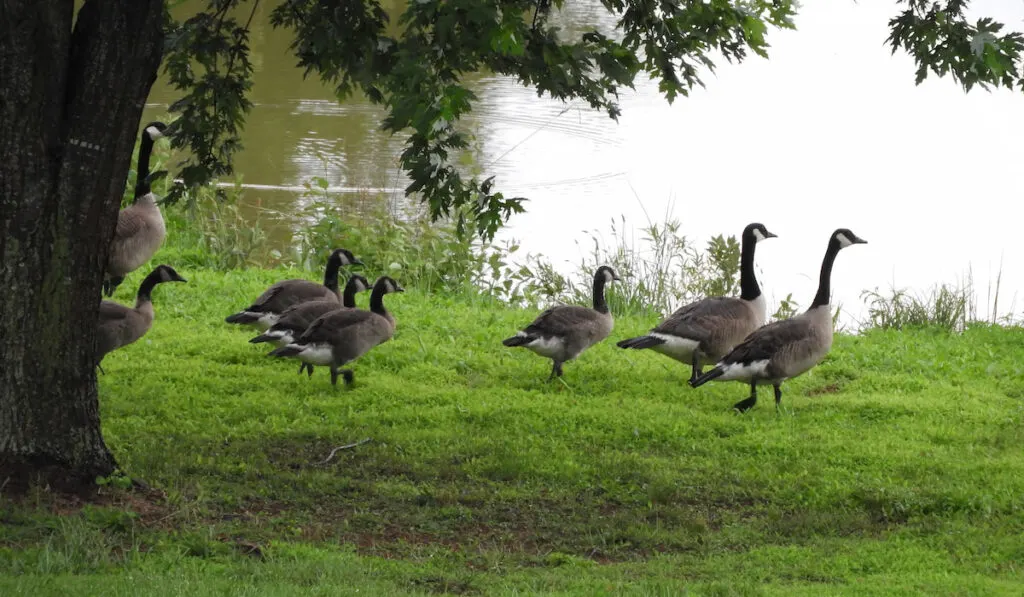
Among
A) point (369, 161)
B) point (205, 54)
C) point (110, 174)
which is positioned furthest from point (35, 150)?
point (369, 161)

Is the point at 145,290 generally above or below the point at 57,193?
below

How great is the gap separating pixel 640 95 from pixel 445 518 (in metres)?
21.3

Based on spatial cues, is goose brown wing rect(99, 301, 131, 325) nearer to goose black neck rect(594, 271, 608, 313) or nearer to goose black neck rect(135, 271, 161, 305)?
goose black neck rect(135, 271, 161, 305)

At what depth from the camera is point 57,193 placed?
269 inches

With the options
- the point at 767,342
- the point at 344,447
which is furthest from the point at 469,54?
the point at 767,342

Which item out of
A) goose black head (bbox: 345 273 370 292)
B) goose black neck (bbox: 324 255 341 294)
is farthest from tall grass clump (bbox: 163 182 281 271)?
goose black head (bbox: 345 273 370 292)

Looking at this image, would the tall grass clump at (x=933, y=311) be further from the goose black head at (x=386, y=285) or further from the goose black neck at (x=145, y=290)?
the goose black neck at (x=145, y=290)

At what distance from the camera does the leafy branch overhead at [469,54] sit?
656cm

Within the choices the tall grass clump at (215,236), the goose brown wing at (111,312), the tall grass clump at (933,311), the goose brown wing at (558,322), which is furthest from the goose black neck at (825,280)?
the tall grass clump at (215,236)

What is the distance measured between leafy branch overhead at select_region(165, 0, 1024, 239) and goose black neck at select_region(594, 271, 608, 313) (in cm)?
266

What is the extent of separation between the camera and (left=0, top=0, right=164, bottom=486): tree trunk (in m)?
6.76

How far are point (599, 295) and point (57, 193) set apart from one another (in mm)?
5480

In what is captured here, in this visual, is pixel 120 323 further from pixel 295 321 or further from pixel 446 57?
pixel 446 57

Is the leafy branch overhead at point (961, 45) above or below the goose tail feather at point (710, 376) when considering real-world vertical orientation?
above
